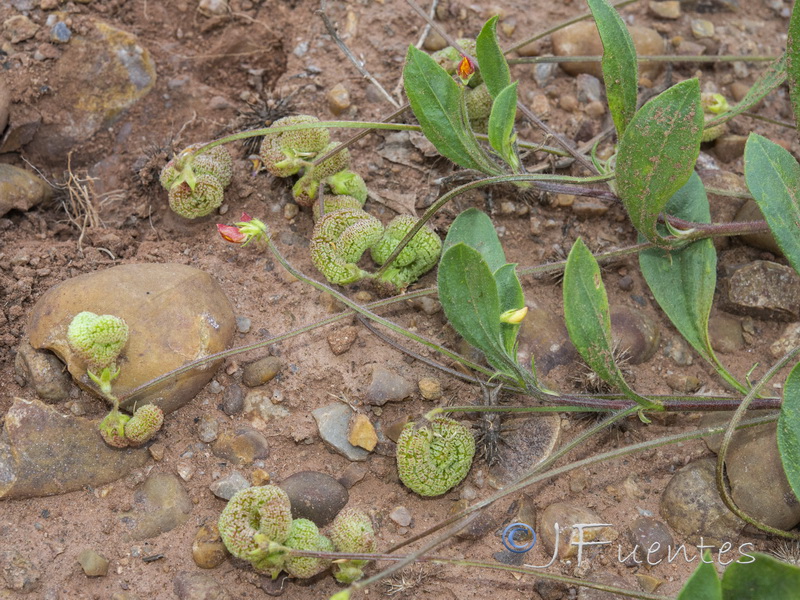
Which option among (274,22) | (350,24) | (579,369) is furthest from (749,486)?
(274,22)

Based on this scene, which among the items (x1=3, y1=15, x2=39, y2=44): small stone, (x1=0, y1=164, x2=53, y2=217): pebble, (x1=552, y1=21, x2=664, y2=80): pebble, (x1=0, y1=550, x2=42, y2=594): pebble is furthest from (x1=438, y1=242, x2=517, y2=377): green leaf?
(x1=3, y1=15, x2=39, y2=44): small stone

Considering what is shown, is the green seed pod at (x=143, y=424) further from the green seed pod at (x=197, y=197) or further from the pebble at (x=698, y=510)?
the pebble at (x=698, y=510)

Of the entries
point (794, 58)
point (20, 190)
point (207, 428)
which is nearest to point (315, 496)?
point (207, 428)

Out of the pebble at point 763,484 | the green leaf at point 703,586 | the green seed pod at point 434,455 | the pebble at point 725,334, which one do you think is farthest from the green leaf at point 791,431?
the green seed pod at point 434,455

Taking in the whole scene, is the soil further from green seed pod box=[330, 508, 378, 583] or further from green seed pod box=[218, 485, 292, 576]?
green seed pod box=[218, 485, 292, 576]

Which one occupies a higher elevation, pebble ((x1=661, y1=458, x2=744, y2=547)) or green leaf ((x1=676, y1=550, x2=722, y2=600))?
green leaf ((x1=676, y1=550, x2=722, y2=600))

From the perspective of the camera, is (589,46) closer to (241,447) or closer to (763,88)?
(763,88)
